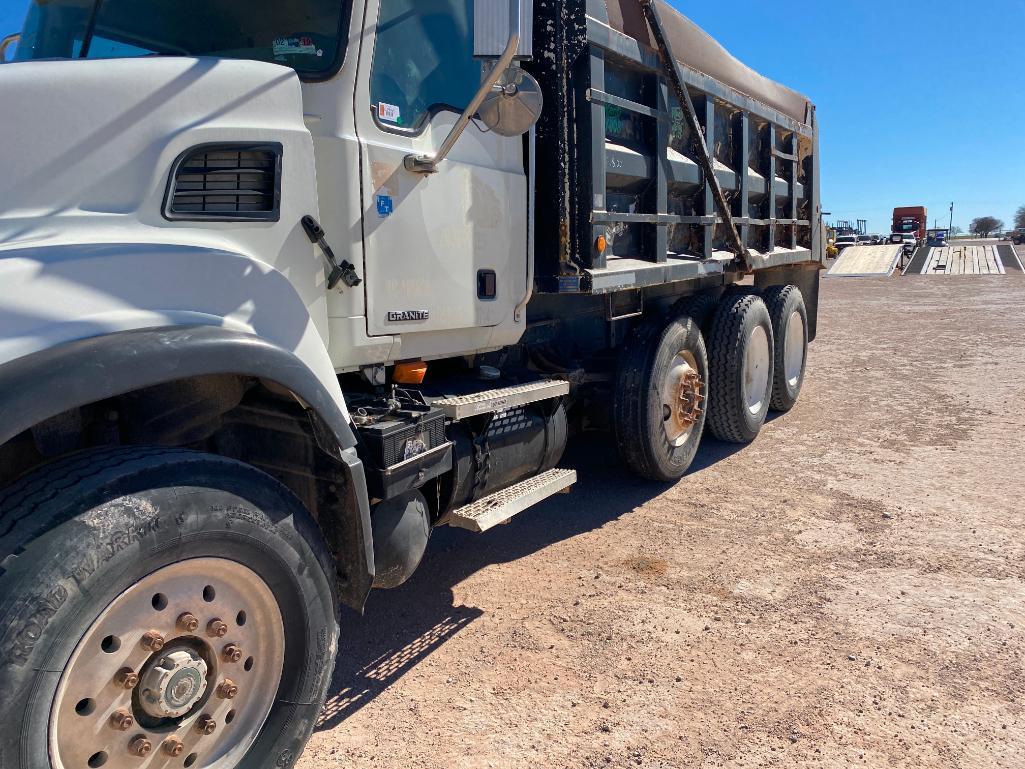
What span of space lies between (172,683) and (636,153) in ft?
12.5

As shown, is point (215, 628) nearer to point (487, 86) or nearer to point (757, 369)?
point (487, 86)

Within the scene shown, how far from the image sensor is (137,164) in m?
2.29

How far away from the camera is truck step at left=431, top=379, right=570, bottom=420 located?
332 cm

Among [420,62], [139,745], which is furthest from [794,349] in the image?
[139,745]

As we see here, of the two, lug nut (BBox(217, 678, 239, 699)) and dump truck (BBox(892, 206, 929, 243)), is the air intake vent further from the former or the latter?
dump truck (BBox(892, 206, 929, 243))

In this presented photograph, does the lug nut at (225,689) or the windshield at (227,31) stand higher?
the windshield at (227,31)

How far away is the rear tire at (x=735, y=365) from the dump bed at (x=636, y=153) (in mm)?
352

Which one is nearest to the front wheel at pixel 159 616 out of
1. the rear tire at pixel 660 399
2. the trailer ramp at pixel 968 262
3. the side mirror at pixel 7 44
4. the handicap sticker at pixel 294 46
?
the handicap sticker at pixel 294 46

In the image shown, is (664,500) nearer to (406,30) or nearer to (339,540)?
(339,540)

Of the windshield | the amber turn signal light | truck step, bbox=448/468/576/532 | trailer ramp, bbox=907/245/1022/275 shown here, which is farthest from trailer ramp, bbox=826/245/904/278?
the windshield

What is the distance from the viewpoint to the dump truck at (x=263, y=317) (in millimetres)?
1860

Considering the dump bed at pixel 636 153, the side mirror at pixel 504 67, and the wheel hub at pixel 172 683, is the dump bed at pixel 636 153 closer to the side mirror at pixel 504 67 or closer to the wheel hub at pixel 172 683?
the side mirror at pixel 504 67

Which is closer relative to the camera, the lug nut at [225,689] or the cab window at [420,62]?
the lug nut at [225,689]

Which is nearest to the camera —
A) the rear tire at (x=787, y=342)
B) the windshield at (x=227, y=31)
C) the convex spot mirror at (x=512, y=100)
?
the convex spot mirror at (x=512, y=100)
